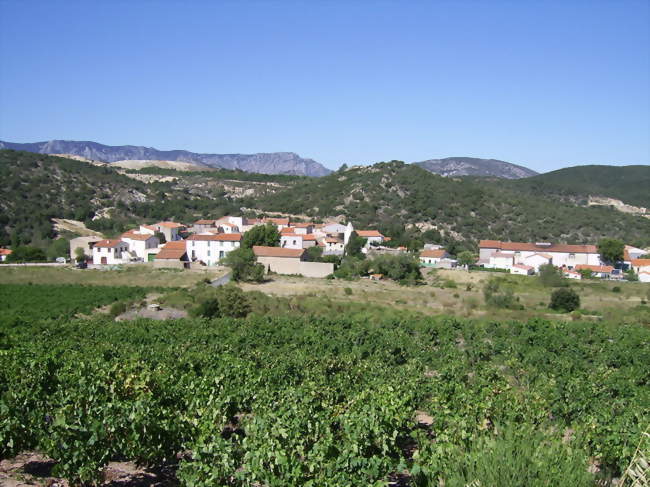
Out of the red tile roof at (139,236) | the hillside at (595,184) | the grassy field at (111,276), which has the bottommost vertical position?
the grassy field at (111,276)

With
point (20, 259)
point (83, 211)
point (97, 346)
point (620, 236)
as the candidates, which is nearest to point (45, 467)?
point (97, 346)

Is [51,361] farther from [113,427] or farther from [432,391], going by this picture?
[432,391]

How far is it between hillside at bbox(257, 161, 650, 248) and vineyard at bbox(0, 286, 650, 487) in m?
59.1

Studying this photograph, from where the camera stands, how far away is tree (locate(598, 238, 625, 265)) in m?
62.8

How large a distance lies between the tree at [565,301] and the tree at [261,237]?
3047 centimetres

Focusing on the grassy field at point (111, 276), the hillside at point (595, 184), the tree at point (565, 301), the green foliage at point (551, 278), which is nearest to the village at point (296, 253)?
the grassy field at point (111, 276)

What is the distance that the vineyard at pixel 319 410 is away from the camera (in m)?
7.41

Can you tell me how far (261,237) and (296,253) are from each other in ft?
22.3

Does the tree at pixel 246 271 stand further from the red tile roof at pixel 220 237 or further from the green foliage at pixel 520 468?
the green foliage at pixel 520 468

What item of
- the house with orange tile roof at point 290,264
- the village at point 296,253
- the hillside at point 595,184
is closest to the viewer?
the house with orange tile roof at point 290,264

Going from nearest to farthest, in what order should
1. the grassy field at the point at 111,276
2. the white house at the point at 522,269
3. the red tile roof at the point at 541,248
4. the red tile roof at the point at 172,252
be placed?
the grassy field at the point at 111,276 < the red tile roof at the point at 172,252 < the white house at the point at 522,269 < the red tile roof at the point at 541,248

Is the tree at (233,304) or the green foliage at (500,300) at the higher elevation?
the tree at (233,304)

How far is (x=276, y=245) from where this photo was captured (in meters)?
58.6

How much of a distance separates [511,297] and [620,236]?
6071 cm
